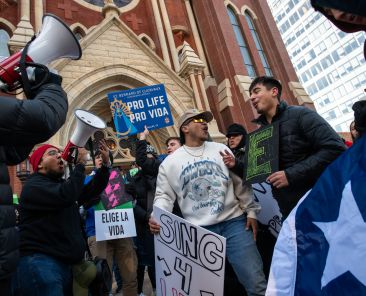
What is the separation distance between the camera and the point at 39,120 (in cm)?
164

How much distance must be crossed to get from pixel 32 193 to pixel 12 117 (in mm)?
1024

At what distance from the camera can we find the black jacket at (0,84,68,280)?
1628 millimetres

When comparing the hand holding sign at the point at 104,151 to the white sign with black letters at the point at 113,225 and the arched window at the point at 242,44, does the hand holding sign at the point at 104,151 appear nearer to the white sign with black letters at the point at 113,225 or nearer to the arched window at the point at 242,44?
the white sign with black letters at the point at 113,225

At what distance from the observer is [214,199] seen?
107 inches

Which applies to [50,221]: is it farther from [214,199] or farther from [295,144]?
[295,144]

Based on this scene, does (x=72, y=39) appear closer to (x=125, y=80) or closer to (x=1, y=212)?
(x=1, y=212)

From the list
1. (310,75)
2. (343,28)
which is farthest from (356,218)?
(310,75)

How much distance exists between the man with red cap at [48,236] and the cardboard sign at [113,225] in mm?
1621

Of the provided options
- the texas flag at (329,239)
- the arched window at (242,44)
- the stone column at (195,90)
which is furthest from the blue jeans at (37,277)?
the arched window at (242,44)

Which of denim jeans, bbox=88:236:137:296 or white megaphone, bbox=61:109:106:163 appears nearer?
white megaphone, bbox=61:109:106:163

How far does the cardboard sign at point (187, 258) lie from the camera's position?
2.22 meters

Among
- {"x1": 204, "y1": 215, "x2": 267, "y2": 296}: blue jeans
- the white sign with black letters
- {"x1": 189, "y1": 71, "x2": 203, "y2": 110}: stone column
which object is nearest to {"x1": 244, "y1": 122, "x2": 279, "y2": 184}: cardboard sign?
{"x1": 204, "y1": 215, "x2": 267, "y2": 296}: blue jeans

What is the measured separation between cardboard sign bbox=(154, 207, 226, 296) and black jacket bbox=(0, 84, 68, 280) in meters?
1.24

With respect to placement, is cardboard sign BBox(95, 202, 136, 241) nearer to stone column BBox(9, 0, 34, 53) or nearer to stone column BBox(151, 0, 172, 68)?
stone column BBox(9, 0, 34, 53)
